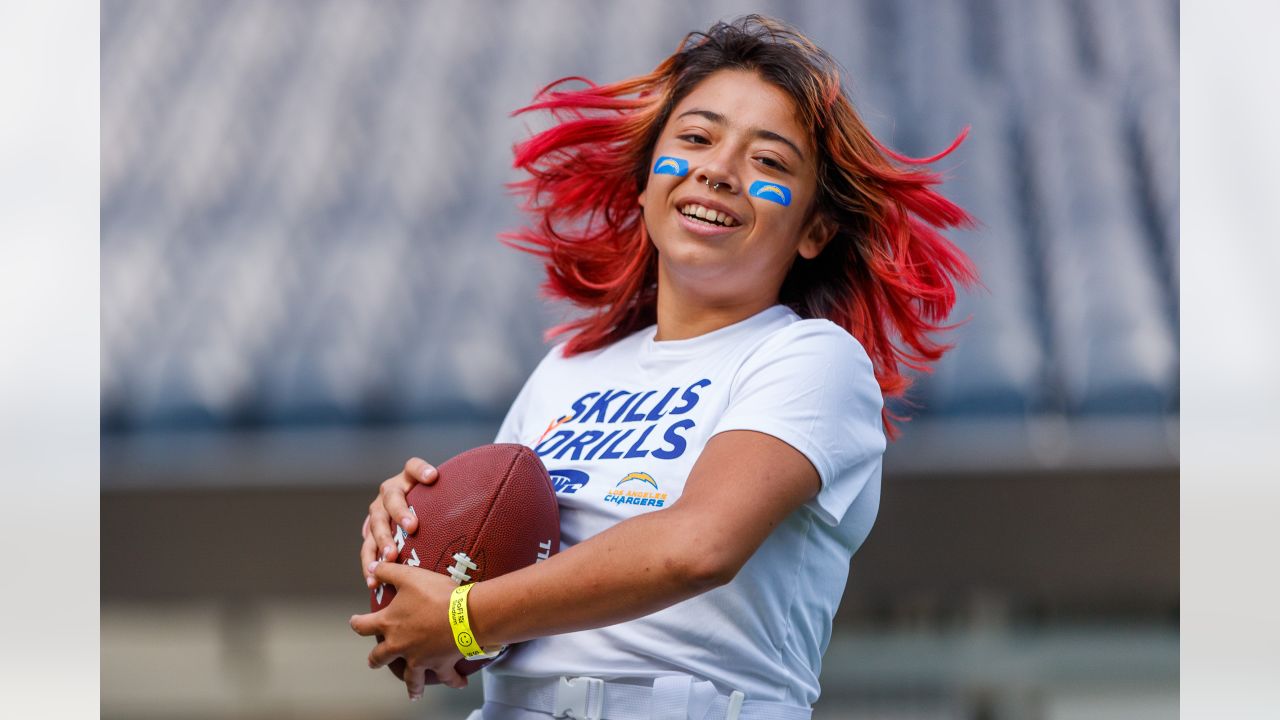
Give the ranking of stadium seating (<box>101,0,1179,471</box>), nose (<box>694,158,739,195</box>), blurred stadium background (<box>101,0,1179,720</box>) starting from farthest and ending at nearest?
stadium seating (<box>101,0,1179,471</box>), blurred stadium background (<box>101,0,1179,720</box>), nose (<box>694,158,739,195</box>)

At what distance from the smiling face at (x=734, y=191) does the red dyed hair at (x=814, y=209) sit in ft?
0.09

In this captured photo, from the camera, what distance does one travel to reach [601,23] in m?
4.44

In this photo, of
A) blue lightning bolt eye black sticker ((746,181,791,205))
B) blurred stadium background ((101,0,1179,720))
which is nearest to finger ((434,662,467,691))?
blue lightning bolt eye black sticker ((746,181,791,205))

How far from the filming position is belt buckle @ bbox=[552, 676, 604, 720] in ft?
4.01

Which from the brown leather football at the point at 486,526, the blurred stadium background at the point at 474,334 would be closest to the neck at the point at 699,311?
the brown leather football at the point at 486,526

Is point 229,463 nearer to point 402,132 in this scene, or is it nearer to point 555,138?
point 402,132

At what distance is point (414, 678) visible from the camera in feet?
4.17

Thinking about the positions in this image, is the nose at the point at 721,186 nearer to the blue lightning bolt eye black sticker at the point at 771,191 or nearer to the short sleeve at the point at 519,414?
the blue lightning bolt eye black sticker at the point at 771,191

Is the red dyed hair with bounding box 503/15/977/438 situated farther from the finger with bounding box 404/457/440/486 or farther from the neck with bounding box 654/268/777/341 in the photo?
the finger with bounding box 404/457/440/486

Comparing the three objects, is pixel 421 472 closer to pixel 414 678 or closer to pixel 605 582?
pixel 414 678

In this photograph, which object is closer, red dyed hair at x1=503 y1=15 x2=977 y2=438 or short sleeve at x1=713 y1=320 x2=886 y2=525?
short sleeve at x1=713 y1=320 x2=886 y2=525

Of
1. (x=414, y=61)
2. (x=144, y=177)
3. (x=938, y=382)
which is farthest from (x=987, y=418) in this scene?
(x=144, y=177)

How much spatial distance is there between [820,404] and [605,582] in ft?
0.89
